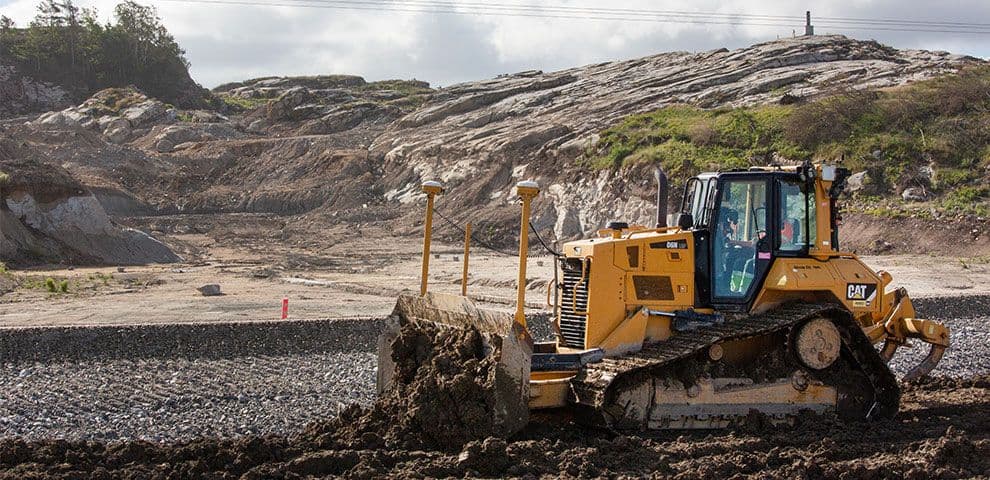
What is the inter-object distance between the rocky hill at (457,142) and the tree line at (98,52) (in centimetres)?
1195

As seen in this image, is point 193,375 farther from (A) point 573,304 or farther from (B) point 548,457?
(B) point 548,457

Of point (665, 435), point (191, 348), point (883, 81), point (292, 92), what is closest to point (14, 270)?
point (191, 348)

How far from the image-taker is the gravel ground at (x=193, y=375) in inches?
416

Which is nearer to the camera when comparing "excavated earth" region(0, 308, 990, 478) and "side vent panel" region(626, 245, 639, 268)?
"excavated earth" region(0, 308, 990, 478)

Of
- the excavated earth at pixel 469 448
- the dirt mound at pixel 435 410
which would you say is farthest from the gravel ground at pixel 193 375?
the excavated earth at pixel 469 448

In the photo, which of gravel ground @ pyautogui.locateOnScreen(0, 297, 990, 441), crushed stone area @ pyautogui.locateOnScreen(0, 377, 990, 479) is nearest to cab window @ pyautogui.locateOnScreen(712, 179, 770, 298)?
crushed stone area @ pyautogui.locateOnScreen(0, 377, 990, 479)

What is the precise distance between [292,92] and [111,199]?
2562 cm

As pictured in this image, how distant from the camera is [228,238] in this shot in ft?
129

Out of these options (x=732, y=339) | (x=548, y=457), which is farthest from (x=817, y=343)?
(x=548, y=457)

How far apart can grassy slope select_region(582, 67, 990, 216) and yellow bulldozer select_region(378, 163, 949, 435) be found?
21877mm

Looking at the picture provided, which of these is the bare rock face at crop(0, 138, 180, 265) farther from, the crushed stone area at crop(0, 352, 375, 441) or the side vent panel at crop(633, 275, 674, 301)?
the side vent panel at crop(633, 275, 674, 301)

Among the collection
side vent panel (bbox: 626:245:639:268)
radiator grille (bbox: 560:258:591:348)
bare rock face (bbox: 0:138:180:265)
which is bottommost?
radiator grille (bbox: 560:258:591:348)

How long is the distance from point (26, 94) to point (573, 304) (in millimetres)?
71423

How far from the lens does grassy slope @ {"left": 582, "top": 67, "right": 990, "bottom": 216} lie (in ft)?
101
